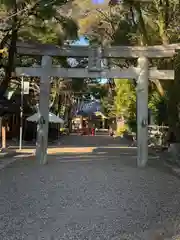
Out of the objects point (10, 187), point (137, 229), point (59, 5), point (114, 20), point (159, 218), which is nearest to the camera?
point (137, 229)

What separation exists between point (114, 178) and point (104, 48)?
5742mm

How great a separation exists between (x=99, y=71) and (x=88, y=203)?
342 inches

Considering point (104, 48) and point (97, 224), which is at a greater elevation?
point (104, 48)

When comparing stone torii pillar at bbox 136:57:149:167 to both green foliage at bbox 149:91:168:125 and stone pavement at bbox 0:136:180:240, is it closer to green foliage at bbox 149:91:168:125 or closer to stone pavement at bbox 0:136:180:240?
stone pavement at bbox 0:136:180:240

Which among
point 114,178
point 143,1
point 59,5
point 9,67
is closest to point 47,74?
point 9,67

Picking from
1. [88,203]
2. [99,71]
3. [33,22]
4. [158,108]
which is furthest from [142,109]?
[158,108]

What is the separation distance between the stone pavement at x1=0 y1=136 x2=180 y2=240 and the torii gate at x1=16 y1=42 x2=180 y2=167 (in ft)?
6.59

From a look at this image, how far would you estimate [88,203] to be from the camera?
376 inches

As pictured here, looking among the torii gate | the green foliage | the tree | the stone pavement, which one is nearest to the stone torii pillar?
the torii gate

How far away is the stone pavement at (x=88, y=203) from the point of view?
7129mm

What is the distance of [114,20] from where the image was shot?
26812 mm

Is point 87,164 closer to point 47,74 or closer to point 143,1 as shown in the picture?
point 47,74

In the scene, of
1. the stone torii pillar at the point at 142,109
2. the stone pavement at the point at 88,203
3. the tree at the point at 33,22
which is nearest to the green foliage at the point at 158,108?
the stone torii pillar at the point at 142,109

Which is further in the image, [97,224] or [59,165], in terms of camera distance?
[59,165]
